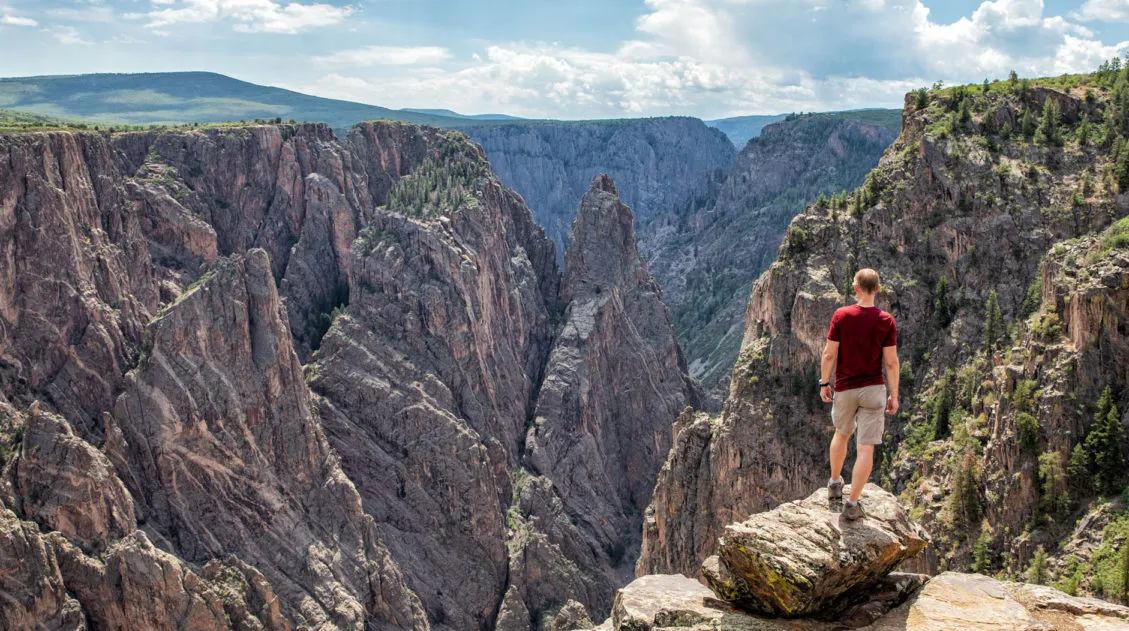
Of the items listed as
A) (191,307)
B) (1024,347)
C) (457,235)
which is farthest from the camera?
(457,235)

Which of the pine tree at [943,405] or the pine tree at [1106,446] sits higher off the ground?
the pine tree at [1106,446]

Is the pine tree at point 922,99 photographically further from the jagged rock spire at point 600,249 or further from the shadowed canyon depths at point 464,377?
the jagged rock spire at point 600,249

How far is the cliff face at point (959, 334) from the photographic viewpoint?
142 ft

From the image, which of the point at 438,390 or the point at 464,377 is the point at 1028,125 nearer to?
the point at 438,390

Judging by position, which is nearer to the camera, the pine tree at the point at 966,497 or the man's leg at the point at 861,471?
the man's leg at the point at 861,471

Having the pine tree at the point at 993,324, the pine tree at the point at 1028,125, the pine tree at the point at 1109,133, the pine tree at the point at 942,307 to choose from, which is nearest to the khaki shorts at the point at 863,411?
the pine tree at the point at 993,324

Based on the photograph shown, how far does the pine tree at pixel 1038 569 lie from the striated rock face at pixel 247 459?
64.3 meters

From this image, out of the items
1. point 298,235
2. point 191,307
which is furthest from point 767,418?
point 298,235

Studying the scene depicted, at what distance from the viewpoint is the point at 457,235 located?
4774 inches

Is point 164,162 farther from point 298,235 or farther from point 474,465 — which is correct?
point 474,465

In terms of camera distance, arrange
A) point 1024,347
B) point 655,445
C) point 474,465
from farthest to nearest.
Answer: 1. point 655,445
2. point 474,465
3. point 1024,347

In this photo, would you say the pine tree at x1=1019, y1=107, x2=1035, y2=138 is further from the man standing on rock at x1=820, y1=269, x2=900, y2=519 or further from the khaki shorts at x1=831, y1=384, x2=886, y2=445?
the khaki shorts at x1=831, y1=384, x2=886, y2=445

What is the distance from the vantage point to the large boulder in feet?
60.4

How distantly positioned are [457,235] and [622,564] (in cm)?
4897
